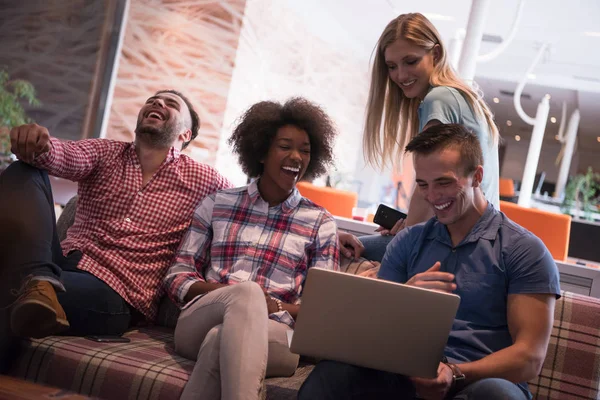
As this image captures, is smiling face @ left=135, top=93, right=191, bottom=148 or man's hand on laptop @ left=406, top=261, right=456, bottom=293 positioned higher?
smiling face @ left=135, top=93, right=191, bottom=148

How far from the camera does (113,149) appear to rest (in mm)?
2641

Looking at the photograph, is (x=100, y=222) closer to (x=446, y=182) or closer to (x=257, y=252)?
(x=257, y=252)

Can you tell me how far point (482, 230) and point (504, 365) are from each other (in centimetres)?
39

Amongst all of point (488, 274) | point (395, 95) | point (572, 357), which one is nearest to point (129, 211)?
point (395, 95)

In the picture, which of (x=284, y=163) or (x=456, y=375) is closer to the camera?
(x=456, y=375)

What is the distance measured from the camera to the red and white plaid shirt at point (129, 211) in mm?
2420

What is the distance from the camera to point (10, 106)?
628 cm

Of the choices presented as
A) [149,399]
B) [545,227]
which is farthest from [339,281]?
[545,227]

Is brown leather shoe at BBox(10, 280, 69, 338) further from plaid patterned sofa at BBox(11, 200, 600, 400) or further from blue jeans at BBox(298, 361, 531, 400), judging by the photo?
blue jeans at BBox(298, 361, 531, 400)

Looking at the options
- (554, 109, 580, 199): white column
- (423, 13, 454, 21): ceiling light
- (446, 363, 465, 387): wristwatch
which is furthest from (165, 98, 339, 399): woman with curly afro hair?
(554, 109, 580, 199): white column

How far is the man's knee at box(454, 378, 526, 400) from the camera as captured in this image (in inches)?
63.1

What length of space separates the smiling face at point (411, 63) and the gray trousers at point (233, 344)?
964 millimetres

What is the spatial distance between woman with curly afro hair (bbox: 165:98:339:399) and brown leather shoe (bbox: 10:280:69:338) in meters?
0.40

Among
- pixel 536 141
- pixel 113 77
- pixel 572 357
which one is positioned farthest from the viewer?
pixel 536 141
